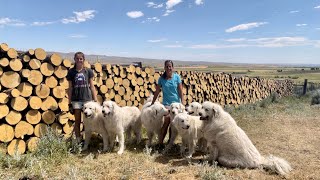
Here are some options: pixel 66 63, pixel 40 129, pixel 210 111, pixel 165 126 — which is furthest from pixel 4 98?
pixel 210 111

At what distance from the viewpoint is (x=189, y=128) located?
22.3 feet

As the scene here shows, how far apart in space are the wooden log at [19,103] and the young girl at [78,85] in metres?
0.99

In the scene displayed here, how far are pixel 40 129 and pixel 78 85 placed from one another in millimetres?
1443

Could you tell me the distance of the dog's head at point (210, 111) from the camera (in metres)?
6.32

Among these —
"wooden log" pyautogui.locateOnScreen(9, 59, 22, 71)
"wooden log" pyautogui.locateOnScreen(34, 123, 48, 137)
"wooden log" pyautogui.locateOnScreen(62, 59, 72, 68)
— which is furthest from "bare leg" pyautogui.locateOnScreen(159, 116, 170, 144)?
"wooden log" pyautogui.locateOnScreen(9, 59, 22, 71)

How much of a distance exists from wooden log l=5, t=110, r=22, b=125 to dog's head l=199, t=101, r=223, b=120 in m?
4.06

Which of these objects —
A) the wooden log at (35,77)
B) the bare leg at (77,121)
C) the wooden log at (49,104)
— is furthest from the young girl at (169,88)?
the wooden log at (35,77)

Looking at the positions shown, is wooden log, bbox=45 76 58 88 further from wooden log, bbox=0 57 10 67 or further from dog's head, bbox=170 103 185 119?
dog's head, bbox=170 103 185 119

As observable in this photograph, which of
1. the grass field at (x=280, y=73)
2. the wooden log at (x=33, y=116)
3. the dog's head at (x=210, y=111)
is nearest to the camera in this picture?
the dog's head at (x=210, y=111)

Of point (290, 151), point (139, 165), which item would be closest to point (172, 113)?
point (139, 165)

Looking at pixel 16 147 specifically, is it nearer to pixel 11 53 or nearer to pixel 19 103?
pixel 19 103

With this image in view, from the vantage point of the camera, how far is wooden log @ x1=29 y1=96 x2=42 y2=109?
701cm

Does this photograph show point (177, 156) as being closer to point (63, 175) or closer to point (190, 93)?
point (63, 175)

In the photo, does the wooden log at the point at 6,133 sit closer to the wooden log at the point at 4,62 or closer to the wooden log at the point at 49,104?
the wooden log at the point at 49,104
